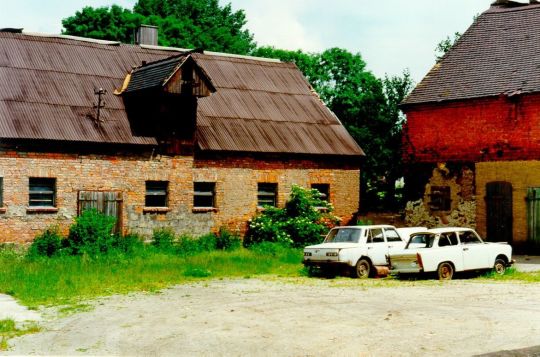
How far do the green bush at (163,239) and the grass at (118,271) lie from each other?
71 cm

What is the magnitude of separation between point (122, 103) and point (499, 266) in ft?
50.7

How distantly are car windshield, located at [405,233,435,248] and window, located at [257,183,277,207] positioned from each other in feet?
34.9

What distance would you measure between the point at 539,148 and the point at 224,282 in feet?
48.0

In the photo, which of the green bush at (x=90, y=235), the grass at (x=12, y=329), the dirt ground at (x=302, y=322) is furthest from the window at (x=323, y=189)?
the grass at (x=12, y=329)

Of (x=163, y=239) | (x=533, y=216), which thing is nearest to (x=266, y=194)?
(x=163, y=239)

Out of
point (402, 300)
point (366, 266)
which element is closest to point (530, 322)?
point (402, 300)

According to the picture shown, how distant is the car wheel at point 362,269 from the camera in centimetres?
2184

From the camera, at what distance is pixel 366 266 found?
22.2 metres

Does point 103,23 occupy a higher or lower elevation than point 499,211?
higher

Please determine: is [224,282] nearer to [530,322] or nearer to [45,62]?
[530,322]

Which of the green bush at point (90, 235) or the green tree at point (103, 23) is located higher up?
the green tree at point (103, 23)

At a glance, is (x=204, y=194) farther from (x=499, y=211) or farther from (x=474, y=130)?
(x=499, y=211)

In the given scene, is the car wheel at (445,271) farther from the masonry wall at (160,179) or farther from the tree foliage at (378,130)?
the tree foliage at (378,130)

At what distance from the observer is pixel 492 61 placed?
31.8 meters
